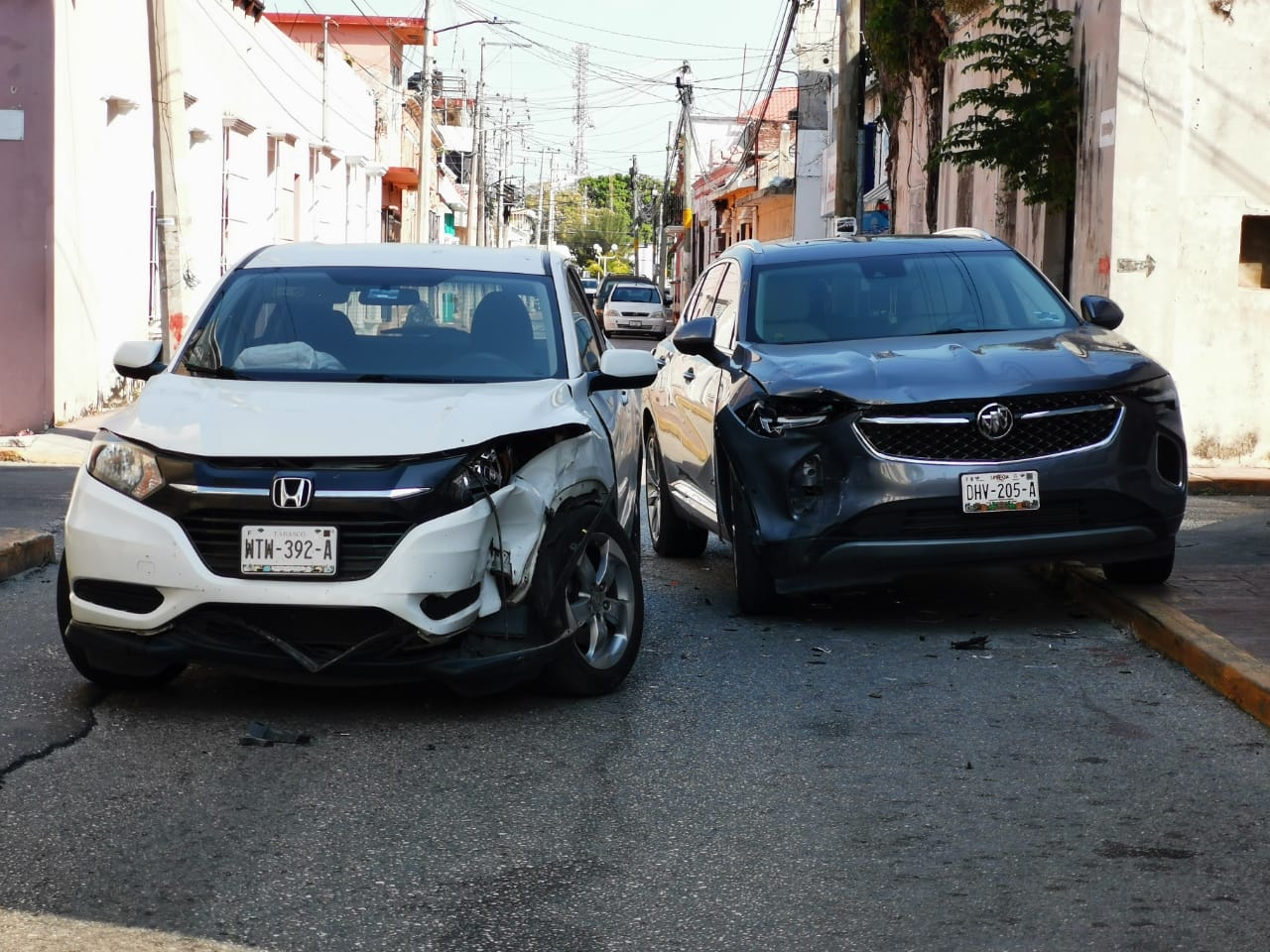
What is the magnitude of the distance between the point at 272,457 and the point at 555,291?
1931mm

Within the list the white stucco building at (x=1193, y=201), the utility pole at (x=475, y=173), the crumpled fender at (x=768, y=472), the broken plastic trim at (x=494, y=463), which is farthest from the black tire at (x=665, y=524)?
the utility pole at (x=475, y=173)

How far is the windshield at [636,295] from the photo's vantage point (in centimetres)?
4966

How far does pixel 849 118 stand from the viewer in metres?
21.1

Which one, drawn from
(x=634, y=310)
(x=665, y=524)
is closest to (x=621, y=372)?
(x=665, y=524)

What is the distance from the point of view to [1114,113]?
47.4ft

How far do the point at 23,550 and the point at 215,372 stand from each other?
9.99ft

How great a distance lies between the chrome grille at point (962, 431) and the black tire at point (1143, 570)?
909 mm

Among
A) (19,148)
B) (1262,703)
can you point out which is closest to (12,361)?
(19,148)

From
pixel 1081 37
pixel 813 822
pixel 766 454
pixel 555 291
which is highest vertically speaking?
pixel 1081 37

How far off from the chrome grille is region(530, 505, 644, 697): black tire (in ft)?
4.40

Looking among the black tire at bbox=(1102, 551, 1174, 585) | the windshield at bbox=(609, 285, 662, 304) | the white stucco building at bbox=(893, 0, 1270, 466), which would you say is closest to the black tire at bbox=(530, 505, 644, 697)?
the black tire at bbox=(1102, 551, 1174, 585)

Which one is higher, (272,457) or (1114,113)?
(1114,113)

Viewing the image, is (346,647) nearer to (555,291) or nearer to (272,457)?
(272,457)

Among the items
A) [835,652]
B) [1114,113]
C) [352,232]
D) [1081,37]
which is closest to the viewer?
[835,652]
